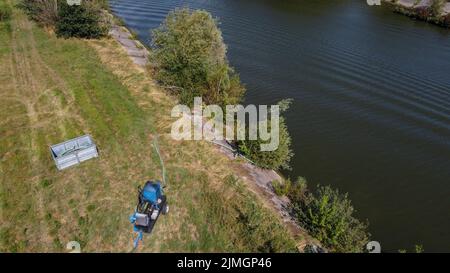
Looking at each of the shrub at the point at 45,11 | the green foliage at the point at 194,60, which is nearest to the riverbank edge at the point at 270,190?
the green foliage at the point at 194,60

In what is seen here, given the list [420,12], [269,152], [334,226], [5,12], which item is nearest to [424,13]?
[420,12]

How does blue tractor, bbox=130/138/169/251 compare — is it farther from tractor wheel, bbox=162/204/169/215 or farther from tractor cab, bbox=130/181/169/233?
tractor wheel, bbox=162/204/169/215

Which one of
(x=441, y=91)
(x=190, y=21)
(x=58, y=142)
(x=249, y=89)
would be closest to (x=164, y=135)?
(x=58, y=142)

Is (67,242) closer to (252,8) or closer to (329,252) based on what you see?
(329,252)

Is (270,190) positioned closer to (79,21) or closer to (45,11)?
(79,21)

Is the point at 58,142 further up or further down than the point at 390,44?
further down
